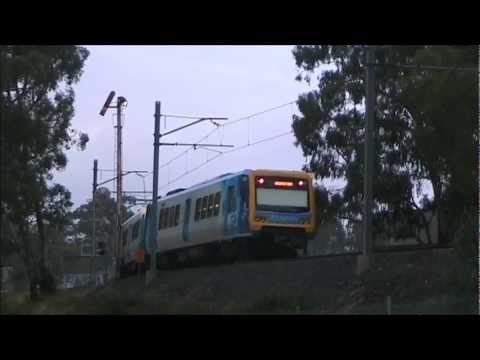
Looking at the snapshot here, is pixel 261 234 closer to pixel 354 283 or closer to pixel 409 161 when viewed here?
pixel 354 283

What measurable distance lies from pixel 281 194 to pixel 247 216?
1479mm

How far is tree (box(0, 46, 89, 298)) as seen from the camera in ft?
74.3

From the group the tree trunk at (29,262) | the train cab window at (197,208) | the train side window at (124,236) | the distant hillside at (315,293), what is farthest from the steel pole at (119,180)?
the tree trunk at (29,262)

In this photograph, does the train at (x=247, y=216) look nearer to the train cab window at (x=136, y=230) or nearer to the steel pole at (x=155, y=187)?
the steel pole at (x=155, y=187)

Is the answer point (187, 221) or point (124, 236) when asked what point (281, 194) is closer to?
point (187, 221)

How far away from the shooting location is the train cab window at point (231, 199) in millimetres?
33312

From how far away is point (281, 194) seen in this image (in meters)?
32.9

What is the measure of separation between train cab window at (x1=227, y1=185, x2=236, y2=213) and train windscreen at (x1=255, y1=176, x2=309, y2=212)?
125 cm

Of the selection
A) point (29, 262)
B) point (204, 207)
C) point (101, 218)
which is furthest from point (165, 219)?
point (101, 218)

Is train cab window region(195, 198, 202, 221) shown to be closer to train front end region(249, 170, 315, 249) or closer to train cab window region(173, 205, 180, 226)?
train cab window region(173, 205, 180, 226)

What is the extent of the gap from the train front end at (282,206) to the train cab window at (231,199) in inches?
48.7

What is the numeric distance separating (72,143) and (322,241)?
47.4 meters

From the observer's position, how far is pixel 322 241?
A: 7494cm
